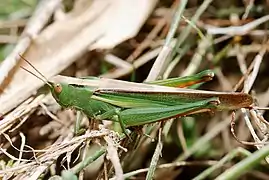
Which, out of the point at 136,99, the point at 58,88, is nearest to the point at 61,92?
the point at 58,88

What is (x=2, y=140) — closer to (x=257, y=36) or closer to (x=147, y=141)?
(x=147, y=141)

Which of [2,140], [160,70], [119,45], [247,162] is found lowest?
[247,162]

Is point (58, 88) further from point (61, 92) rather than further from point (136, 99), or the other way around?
point (136, 99)

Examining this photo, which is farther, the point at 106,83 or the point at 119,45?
the point at 119,45

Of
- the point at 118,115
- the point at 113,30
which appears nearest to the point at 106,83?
the point at 118,115

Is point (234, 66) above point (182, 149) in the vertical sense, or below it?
above

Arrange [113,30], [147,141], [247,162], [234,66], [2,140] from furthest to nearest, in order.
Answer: [234,66], [113,30], [147,141], [2,140], [247,162]

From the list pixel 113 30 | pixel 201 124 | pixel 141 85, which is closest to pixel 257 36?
pixel 201 124

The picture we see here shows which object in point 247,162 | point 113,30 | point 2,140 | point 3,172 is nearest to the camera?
point 247,162
